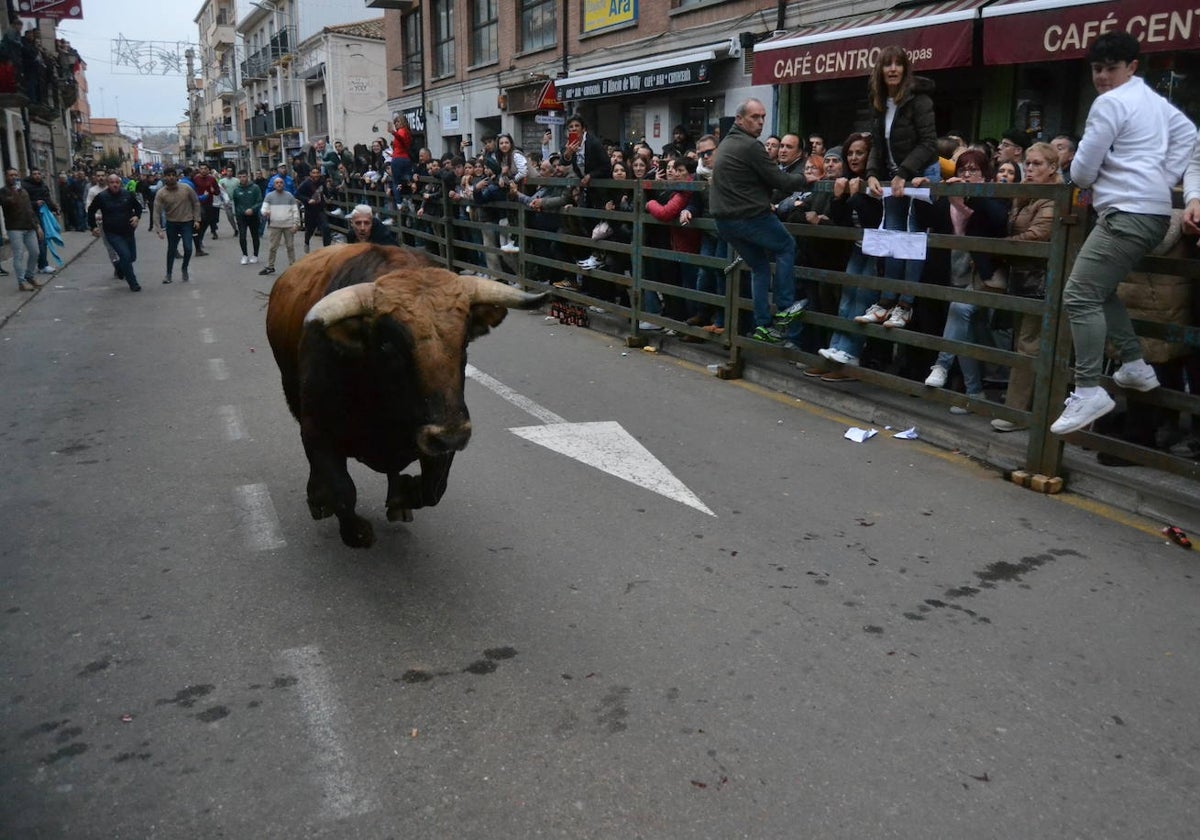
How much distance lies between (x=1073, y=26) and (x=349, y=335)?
9059mm

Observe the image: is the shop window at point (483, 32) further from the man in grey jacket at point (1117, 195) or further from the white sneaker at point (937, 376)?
the man in grey jacket at point (1117, 195)

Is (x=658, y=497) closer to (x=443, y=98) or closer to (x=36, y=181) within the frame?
(x=36, y=181)

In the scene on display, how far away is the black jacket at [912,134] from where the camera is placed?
747 cm

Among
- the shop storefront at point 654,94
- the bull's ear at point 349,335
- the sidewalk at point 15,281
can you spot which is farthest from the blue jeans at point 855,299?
the sidewalk at point 15,281

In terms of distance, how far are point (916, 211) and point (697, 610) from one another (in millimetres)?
4135

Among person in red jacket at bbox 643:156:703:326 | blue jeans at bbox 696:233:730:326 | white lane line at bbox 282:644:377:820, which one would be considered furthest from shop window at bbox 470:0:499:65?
white lane line at bbox 282:644:377:820

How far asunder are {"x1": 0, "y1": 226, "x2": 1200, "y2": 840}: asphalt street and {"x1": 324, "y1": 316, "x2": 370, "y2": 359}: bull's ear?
1.15m

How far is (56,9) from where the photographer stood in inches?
1061

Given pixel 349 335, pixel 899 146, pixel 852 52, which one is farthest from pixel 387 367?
pixel 852 52

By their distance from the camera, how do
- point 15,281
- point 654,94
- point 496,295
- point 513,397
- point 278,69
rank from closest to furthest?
1. point 496,295
2. point 513,397
3. point 15,281
4. point 654,94
5. point 278,69

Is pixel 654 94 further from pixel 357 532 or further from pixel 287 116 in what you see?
pixel 287 116

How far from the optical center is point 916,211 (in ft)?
23.9

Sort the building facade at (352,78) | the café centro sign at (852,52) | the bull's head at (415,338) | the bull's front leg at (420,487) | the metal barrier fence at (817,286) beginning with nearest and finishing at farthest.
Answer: the bull's head at (415,338), the bull's front leg at (420,487), the metal barrier fence at (817,286), the café centro sign at (852,52), the building facade at (352,78)

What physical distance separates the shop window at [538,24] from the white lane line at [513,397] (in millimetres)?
15701
